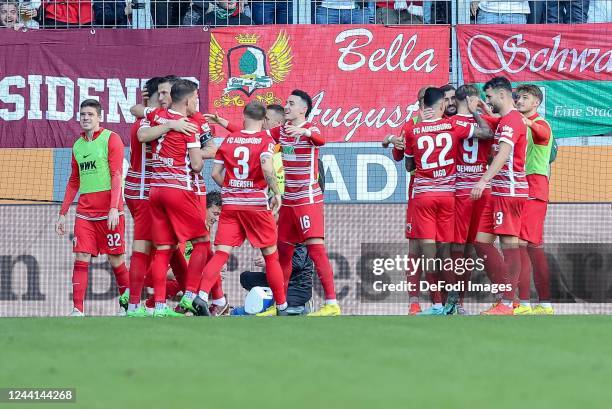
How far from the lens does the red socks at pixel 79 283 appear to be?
10594mm

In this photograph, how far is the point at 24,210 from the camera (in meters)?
12.9

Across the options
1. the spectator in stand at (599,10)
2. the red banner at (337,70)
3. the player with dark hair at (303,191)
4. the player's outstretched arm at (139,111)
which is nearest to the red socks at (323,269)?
the player with dark hair at (303,191)

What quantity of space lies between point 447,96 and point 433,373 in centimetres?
613

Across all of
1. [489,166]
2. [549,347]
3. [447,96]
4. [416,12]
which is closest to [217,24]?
[416,12]

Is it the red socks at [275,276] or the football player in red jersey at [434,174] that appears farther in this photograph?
the football player in red jersey at [434,174]

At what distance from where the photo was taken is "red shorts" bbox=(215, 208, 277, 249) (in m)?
10.0

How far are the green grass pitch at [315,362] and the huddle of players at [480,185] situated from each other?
1743 mm

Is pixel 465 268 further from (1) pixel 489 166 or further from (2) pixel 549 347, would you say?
(2) pixel 549 347

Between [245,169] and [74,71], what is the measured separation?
20.7ft

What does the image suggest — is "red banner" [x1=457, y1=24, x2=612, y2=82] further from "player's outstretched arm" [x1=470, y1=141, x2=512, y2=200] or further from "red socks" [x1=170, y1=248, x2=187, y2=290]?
"red socks" [x1=170, y1=248, x2=187, y2=290]

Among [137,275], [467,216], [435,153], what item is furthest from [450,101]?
[137,275]

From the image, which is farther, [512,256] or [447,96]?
[447,96]

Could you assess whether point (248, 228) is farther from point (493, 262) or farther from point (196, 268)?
point (493, 262)

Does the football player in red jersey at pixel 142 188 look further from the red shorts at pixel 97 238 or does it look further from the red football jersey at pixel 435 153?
the red football jersey at pixel 435 153
